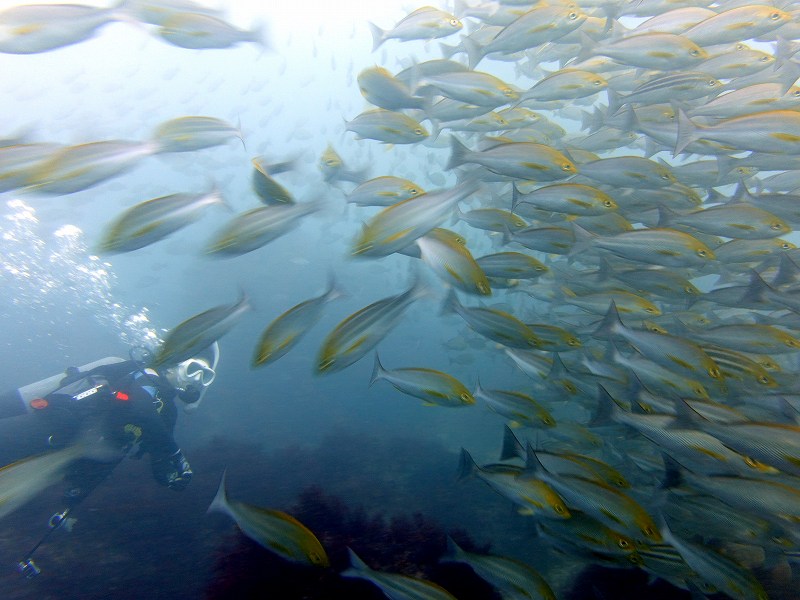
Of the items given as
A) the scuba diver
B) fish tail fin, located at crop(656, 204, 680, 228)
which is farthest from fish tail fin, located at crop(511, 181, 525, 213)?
the scuba diver

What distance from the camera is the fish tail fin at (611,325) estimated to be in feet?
11.4

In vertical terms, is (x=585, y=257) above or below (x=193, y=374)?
above

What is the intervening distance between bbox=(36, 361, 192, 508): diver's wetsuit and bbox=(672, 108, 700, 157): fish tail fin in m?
7.29

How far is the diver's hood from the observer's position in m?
6.37

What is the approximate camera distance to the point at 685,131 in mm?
3627

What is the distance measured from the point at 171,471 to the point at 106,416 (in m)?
1.31

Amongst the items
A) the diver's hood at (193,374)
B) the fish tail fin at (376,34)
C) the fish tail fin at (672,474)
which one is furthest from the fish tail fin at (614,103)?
the diver's hood at (193,374)

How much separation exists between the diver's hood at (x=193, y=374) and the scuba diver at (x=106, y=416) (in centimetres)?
5

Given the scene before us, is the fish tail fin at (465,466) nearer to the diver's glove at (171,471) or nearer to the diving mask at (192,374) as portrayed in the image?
the diver's glove at (171,471)

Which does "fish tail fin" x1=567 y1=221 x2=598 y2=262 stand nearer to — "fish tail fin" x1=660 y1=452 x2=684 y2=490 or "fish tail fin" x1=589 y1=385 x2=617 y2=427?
"fish tail fin" x1=589 y1=385 x2=617 y2=427

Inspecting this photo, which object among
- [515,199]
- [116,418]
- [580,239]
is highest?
[515,199]

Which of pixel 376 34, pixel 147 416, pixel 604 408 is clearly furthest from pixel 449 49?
pixel 147 416

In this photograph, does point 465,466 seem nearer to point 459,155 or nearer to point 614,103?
point 459,155

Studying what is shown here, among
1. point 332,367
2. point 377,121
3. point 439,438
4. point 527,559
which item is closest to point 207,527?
point 527,559
